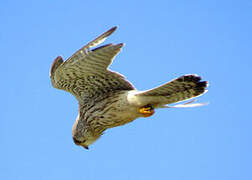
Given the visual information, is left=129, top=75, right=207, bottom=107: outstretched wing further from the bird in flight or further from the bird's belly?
the bird's belly

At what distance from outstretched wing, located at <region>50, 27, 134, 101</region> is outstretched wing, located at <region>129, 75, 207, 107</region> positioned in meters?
0.46

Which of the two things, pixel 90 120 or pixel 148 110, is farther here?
pixel 90 120

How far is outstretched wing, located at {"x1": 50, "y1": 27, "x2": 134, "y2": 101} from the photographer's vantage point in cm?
659

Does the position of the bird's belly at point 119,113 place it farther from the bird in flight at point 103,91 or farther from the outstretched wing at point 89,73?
the outstretched wing at point 89,73

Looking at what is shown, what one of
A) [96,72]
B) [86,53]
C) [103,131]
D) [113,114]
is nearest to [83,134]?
[103,131]

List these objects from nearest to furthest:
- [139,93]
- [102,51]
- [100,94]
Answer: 1. [102,51]
2. [139,93]
3. [100,94]

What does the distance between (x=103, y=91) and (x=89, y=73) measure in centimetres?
56

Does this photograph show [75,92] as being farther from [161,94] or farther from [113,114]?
[161,94]

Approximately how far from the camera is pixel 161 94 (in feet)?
22.8

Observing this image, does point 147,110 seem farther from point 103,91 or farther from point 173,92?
point 103,91

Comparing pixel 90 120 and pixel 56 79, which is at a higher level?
pixel 56 79

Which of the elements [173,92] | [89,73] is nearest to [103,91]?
[89,73]

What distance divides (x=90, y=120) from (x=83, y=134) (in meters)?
0.38

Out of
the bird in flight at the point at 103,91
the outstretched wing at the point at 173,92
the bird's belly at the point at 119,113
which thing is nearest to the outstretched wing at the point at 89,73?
the bird in flight at the point at 103,91
